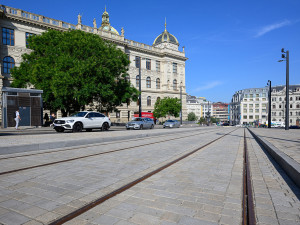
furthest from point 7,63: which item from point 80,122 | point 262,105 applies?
point 262,105

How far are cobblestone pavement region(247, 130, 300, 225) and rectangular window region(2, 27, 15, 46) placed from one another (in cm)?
3838

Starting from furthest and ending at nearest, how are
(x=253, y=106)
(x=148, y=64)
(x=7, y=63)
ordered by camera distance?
(x=253, y=106) < (x=148, y=64) < (x=7, y=63)

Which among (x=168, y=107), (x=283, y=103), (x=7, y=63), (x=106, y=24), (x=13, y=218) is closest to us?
(x=13, y=218)

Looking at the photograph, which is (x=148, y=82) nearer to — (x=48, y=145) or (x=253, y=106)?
(x=48, y=145)

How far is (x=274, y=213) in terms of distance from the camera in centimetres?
270

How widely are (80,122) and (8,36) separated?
1046 inches

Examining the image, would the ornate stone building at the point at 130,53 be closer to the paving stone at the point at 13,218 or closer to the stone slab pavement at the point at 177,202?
the stone slab pavement at the point at 177,202

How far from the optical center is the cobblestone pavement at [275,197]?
256cm

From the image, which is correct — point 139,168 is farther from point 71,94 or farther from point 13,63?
point 13,63

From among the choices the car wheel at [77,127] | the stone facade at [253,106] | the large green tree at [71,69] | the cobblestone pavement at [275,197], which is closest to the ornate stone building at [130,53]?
the large green tree at [71,69]

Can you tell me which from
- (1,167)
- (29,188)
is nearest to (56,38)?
(1,167)

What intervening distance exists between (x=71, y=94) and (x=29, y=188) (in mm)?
20831

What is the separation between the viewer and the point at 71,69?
21234mm

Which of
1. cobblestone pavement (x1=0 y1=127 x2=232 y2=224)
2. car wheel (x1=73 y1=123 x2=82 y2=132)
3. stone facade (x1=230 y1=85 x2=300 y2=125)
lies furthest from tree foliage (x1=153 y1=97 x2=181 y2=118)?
stone facade (x1=230 y1=85 x2=300 y2=125)
